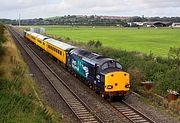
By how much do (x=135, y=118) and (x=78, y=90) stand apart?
862 centimetres

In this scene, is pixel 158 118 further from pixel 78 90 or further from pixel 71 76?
pixel 71 76

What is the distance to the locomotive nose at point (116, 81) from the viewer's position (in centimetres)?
2348

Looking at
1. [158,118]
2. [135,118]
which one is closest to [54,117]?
[135,118]

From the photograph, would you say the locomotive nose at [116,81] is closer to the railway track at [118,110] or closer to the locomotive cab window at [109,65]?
the locomotive cab window at [109,65]

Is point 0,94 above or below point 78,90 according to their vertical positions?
above

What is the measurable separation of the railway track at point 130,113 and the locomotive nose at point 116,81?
1022mm

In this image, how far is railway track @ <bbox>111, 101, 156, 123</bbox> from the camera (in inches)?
786

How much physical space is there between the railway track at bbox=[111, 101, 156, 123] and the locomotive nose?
102 cm

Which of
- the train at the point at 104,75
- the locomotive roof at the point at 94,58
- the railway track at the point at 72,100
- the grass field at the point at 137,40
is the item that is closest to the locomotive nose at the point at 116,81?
the train at the point at 104,75

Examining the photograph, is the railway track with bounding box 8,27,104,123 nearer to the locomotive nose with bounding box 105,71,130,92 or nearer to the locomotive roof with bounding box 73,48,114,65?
the locomotive nose with bounding box 105,71,130,92

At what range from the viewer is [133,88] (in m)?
28.5

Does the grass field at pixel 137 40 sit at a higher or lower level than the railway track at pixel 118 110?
lower

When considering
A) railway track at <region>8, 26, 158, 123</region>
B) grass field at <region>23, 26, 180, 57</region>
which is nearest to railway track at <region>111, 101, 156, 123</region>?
railway track at <region>8, 26, 158, 123</region>

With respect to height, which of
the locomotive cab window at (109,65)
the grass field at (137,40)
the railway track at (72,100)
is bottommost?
the grass field at (137,40)
